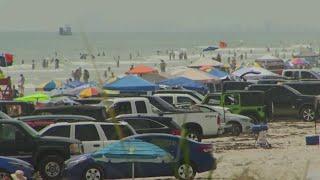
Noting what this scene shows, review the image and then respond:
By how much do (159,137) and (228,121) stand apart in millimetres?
10055

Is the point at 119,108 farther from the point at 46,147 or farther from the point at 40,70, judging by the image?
the point at 40,70

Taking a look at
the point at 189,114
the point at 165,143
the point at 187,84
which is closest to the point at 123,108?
the point at 189,114

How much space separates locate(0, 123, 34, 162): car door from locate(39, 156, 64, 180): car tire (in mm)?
323

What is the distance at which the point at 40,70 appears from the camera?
301ft

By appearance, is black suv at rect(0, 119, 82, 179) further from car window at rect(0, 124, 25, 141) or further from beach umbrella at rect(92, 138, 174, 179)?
beach umbrella at rect(92, 138, 174, 179)

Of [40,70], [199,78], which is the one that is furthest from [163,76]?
Result: [40,70]

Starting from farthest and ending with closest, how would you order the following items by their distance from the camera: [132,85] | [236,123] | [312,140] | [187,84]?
[187,84] → [132,85] → [236,123] → [312,140]

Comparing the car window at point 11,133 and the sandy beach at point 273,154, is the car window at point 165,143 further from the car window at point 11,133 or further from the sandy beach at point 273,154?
the car window at point 11,133

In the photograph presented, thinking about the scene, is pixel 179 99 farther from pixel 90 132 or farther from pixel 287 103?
pixel 90 132

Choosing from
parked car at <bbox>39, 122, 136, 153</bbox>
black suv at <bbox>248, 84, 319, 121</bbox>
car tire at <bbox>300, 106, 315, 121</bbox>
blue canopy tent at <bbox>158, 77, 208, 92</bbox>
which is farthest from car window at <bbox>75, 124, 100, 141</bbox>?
blue canopy tent at <bbox>158, 77, 208, 92</bbox>

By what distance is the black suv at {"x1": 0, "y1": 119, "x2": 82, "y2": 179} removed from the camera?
1438 centimetres

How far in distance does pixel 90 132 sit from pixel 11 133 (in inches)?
72.3

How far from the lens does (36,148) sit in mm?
14477

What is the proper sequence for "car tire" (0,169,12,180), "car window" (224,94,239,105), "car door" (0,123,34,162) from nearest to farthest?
1. "car tire" (0,169,12,180)
2. "car door" (0,123,34,162)
3. "car window" (224,94,239,105)
